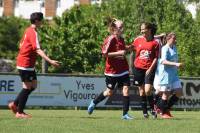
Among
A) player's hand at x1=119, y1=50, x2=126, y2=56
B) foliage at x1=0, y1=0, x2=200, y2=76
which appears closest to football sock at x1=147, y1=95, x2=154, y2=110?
player's hand at x1=119, y1=50, x2=126, y2=56

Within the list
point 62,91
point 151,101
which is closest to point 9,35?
point 62,91

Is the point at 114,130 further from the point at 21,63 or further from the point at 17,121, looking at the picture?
the point at 21,63

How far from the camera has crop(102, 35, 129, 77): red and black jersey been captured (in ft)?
50.7

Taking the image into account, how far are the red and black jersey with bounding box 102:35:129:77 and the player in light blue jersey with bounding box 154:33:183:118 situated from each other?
1326 mm

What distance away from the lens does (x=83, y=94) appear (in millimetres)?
25609

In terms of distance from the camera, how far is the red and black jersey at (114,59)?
15.5 meters

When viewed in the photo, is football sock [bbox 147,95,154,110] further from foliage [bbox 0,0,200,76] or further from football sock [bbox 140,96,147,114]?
→ foliage [bbox 0,0,200,76]

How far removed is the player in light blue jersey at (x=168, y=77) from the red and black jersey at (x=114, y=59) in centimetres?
133

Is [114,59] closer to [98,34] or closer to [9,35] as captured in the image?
[98,34]

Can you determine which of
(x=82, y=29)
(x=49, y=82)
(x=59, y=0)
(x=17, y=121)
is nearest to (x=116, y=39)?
(x=17, y=121)

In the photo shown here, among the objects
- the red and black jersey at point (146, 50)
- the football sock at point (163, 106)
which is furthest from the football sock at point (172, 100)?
the red and black jersey at point (146, 50)

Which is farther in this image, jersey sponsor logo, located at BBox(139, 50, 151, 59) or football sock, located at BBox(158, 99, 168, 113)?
football sock, located at BBox(158, 99, 168, 113)

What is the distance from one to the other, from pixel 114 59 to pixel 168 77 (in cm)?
202

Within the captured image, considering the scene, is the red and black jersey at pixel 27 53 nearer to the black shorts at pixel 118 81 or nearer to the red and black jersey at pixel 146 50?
the black shorts at pixel 118 81
